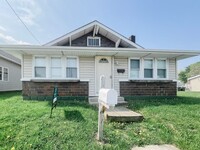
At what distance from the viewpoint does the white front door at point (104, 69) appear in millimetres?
9422

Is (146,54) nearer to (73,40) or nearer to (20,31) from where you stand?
(73,40)

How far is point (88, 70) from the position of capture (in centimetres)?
938

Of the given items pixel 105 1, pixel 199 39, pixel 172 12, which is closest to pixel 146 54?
pixel 105 1

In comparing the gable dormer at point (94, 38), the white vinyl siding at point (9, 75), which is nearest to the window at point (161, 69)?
the gable dormer at point (94, 38)

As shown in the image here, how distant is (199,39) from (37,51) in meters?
28.7

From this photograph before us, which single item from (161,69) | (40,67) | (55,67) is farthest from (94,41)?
(161,69)

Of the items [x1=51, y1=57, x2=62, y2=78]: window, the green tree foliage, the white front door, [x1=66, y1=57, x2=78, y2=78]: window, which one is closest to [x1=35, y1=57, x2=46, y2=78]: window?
[x1=51, y1=57, x2=62, y2=78]: window

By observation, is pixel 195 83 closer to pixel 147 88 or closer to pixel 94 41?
pixel 147 88

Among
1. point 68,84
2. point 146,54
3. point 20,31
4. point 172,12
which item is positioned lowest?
point 68,84

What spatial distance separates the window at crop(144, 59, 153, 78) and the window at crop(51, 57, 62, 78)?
4751 millimetres

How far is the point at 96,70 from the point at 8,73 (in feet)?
38.6

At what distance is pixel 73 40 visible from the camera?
11422 millimetres

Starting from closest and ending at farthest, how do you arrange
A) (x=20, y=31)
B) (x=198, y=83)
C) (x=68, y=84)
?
(x=68, y=84) → (x=20, y=31) → (x=198, y=83)

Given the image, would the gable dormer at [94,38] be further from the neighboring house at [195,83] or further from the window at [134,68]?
the neighboring house at [195,83]
